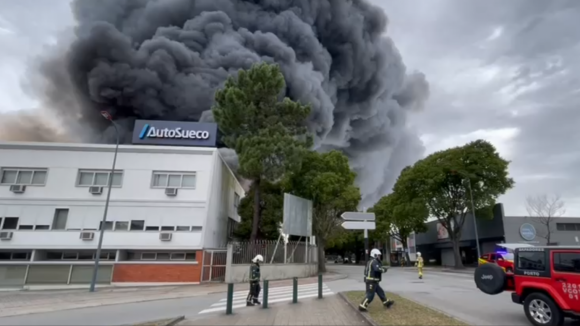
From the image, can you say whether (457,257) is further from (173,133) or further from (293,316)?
(293,316)

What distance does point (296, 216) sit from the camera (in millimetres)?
26359

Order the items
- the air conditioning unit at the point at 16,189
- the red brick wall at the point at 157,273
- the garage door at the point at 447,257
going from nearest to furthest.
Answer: the red brick wall at the point at 157,273, the air conditioning unit at the point at 16,189, the garage door at the point at 447,257

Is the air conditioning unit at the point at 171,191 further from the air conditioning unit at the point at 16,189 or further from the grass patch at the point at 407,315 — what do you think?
the grass patch at the point at 407,315

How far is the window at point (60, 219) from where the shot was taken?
21.9m

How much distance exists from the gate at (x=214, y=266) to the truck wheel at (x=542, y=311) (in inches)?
684

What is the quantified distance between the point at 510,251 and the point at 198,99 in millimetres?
51005

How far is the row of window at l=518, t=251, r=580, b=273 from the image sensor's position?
753 cm

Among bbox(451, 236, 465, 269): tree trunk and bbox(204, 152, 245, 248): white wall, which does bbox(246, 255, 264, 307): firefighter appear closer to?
bbox(204, 152, 245, 248): white wall

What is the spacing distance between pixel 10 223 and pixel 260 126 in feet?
57.1

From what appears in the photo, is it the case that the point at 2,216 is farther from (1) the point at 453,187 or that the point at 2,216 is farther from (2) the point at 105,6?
(2) the point at 105,6

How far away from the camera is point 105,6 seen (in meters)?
68.8

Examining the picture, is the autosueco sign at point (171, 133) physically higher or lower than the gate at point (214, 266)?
higher

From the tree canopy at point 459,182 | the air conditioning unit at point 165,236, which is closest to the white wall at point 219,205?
Result: the air conditioning unit at point 165,236

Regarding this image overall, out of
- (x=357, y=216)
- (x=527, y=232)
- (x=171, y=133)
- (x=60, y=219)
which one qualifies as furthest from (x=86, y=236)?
(x=527, y=232)
